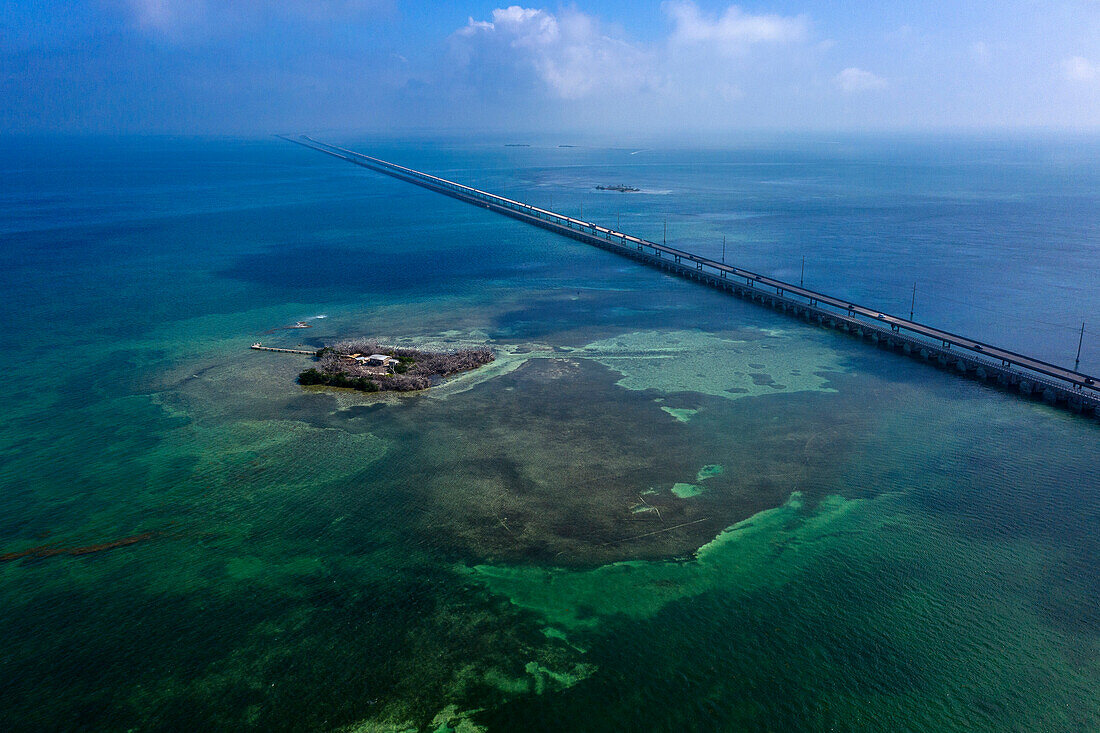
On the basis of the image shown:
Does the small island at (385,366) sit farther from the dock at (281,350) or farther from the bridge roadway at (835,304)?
the bridge roadway at (835,304)

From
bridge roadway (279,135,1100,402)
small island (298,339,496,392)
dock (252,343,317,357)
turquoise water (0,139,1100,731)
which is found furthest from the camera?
dock (252,343,317,357)

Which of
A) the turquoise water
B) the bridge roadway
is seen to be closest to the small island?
the turquoise water

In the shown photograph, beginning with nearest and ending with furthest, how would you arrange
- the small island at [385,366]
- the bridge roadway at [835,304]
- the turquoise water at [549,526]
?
the turquoise water at [549,526] → the bridge roadway at [835,304] → the small island at [385,366]

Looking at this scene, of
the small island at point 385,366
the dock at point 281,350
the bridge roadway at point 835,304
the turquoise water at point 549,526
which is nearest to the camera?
the turquoise water at point 549,526

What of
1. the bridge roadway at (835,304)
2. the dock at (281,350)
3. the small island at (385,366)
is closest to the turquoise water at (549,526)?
the small island at (385,366)

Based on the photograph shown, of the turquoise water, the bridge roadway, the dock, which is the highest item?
the bridge roadway

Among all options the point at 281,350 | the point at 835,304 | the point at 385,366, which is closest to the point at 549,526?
the point at 385,366

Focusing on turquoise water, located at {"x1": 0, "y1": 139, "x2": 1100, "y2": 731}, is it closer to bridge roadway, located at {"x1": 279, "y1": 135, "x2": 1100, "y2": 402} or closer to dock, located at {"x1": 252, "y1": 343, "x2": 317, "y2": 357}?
dock, located at {"x1": 252, "y1": 343, "x2": 317, "y2": 357}
